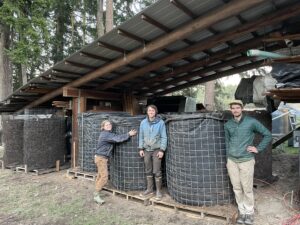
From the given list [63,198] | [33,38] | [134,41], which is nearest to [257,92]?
[134,41]

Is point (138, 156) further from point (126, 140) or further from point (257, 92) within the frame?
point (257, 92)

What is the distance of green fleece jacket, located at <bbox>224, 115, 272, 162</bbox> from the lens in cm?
379

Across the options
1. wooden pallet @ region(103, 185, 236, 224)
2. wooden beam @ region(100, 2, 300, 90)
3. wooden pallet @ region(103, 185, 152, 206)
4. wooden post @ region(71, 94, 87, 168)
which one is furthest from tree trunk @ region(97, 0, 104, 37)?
wooden pallet @ region(103, 185, 236, 224)

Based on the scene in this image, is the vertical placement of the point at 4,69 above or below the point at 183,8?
above

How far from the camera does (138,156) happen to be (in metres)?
4.93

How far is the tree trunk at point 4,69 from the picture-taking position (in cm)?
1238

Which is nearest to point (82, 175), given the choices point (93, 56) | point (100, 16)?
point (93, 56)

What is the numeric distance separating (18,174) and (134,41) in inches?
188

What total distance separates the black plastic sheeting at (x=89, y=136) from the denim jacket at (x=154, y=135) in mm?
1529

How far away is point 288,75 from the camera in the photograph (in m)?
3.99

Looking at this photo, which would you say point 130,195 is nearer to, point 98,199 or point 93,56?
point 98,199

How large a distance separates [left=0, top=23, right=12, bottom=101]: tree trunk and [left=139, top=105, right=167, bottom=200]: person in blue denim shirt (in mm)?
10090

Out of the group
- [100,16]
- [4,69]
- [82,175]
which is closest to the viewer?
[82,175]

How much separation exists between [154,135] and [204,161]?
0.98 meters
